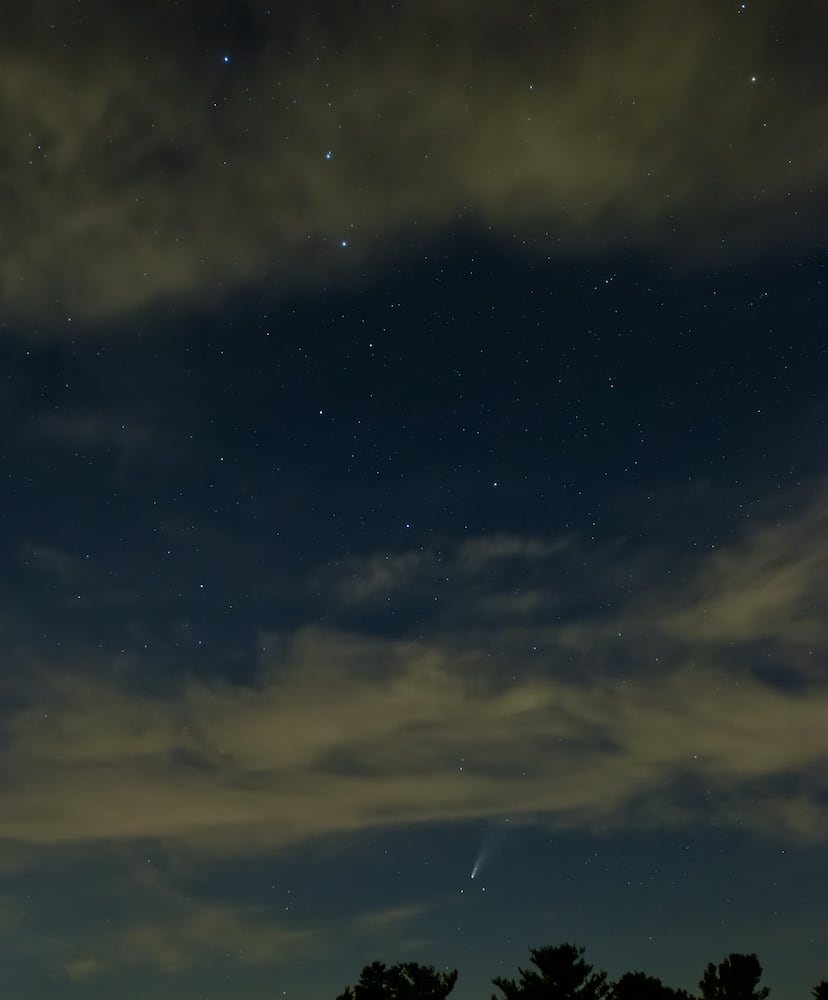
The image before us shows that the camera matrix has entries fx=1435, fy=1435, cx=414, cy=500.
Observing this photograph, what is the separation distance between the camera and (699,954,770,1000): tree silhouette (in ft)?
195

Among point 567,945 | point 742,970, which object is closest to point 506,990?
point 567,945

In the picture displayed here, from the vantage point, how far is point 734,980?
59750 mm

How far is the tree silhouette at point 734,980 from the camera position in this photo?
59.4 meters

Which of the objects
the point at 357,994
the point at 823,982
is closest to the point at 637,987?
the point at 823,982

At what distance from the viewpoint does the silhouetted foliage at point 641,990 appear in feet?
196

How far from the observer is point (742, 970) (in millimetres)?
60031

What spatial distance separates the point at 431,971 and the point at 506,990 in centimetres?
335

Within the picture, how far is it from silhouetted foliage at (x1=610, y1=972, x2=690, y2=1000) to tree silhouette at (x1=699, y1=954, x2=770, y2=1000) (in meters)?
1.15

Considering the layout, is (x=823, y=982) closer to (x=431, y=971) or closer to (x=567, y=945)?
(x=567, y=945)

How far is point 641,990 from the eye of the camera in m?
59.9

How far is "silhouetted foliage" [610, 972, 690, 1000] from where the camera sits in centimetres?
5962

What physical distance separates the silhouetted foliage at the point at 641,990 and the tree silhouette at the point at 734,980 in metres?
1.15

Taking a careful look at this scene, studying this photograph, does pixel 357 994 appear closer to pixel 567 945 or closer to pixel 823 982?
pixel 567 945

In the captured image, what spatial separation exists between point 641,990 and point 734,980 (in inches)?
153
